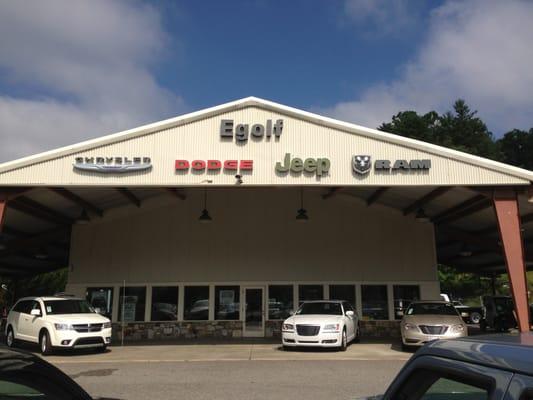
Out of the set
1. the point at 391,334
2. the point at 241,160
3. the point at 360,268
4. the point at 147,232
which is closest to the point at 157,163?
the point at 241,160

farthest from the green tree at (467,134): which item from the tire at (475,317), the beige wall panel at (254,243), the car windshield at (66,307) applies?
the car windshield at (66,307)

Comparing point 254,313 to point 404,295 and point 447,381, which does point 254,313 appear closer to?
point 404,295

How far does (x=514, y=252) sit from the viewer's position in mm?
15523

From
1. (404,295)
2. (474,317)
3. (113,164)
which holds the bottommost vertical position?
(474,317)

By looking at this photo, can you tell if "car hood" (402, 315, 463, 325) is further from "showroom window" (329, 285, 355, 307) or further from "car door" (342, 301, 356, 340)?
"showroom window" (329, 285, 355, 307)

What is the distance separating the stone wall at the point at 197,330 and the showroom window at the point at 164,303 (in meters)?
0.31

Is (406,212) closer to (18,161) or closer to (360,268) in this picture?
(360,268)

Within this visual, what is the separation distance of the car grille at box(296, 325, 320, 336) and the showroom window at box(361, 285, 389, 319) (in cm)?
742

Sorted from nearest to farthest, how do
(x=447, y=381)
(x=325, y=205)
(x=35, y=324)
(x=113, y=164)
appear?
(x=447, y=381)
(x=113, y=164)
(x=35, y=324)
(x=325, y=205)

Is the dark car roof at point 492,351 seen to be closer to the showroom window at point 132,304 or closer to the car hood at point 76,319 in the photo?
the car hood at point 76,319

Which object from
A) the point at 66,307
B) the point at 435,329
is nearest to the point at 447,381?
the point at 435,329

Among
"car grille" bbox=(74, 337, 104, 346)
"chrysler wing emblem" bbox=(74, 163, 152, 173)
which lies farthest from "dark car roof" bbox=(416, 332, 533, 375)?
"car grille" bbox=(74, 337, 104, 346)

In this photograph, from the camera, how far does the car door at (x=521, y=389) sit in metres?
1.69

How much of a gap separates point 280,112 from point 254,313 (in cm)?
1034
